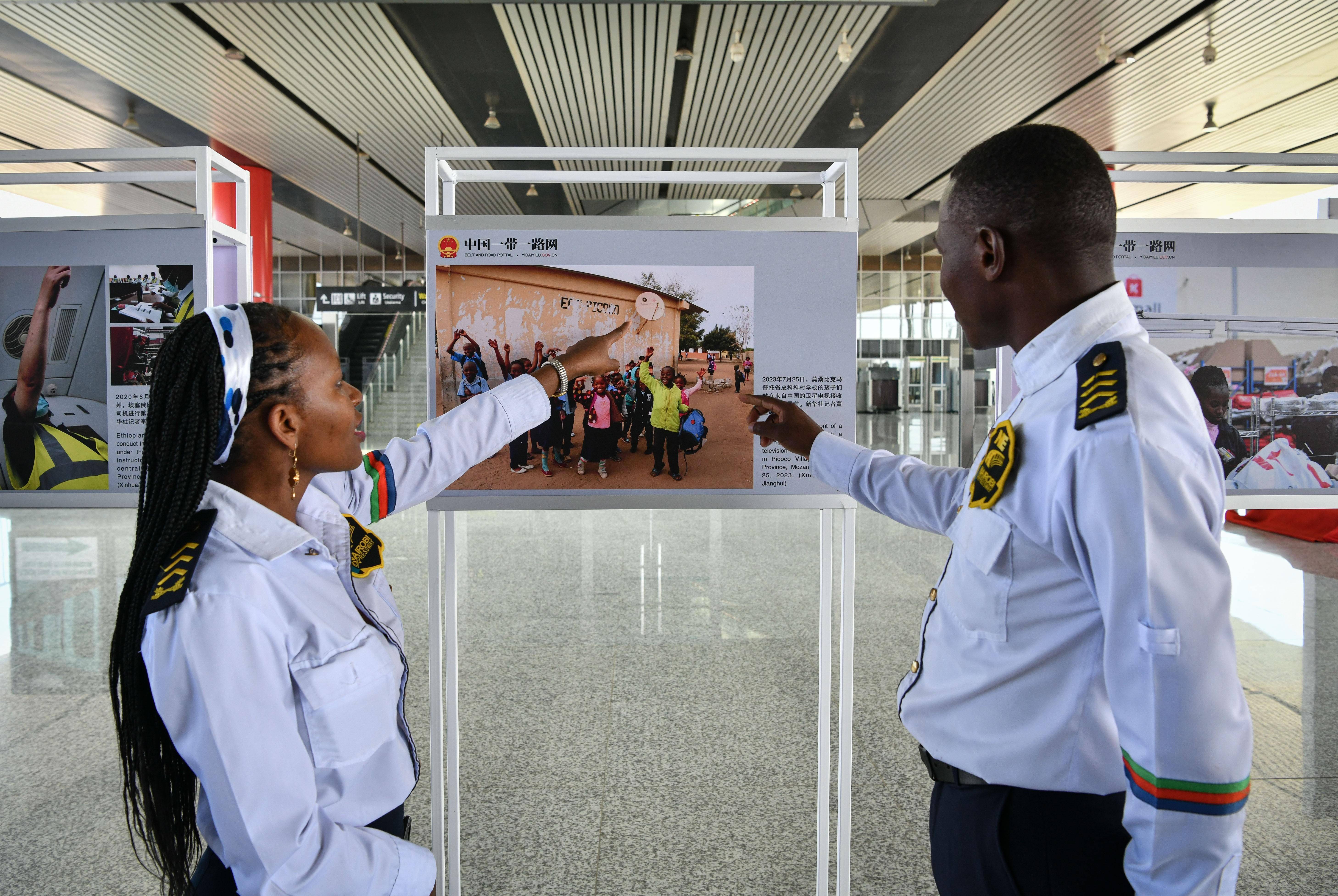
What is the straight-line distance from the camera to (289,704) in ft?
3.46

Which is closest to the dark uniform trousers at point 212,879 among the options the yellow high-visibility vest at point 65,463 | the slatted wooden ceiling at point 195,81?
the yellow high-visibility vest at point 65,463

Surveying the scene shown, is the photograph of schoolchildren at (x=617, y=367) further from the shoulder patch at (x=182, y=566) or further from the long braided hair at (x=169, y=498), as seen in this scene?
the shoulder patch at (x=182, y=566)

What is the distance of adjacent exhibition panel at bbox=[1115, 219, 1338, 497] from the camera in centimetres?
235

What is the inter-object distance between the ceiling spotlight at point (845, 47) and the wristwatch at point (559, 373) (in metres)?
6.84

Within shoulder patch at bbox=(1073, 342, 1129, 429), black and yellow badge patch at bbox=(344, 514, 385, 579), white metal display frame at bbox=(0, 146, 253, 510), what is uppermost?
white metal display frame at bbox=(0, 146, 253, 510)

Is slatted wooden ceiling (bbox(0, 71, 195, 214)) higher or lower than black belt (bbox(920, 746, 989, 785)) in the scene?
higher

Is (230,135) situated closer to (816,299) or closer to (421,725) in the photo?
(421,725)

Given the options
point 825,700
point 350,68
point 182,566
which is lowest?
point 825,700

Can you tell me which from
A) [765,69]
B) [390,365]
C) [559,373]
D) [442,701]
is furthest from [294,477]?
[390,365]

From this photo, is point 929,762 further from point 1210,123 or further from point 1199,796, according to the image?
point 1210,123

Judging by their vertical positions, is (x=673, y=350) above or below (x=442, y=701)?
above

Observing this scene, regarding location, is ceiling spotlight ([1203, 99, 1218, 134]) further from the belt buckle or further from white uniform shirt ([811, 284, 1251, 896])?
the belt buckle

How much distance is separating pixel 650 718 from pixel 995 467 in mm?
2786

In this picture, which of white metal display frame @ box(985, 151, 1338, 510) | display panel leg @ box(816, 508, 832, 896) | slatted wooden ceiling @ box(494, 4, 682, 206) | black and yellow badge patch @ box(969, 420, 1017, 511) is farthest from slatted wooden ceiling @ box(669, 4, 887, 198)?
black and yellow badge patch @ box(969, 420, 1017, 511)
